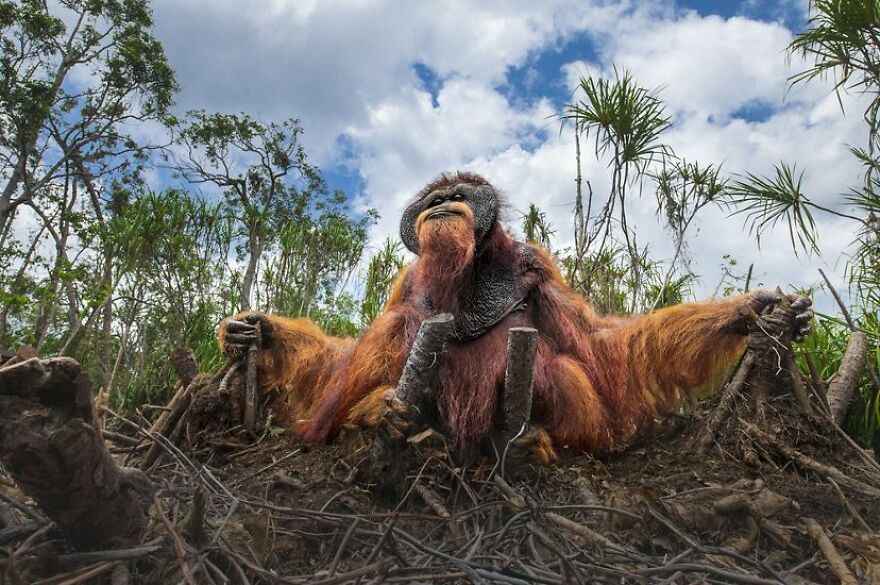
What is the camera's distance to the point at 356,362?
129 inches

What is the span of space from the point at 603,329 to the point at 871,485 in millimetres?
1383

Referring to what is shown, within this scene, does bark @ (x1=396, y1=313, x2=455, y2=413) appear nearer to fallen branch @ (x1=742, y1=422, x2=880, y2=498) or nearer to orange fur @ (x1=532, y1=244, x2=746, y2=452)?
orange fur @ (x1=532, y1=244, x2=746, y2=452)

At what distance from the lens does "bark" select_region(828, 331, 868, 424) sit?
320 centimetres

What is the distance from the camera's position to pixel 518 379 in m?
2.56

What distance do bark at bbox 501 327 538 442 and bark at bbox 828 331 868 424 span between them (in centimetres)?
169

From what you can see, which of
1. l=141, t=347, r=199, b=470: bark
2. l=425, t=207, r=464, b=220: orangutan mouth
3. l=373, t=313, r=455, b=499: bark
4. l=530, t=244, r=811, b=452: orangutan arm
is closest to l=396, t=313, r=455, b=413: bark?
l=373, t=313, r=455, b=499: bark

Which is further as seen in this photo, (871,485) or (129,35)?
(129,35)

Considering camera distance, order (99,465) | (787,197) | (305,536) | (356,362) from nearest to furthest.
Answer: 1. (99,465)
2. (305,536)
3. (356,362)
4. (787,197)

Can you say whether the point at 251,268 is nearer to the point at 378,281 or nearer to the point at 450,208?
the point at 378,281

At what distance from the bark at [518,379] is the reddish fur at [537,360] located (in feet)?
0.63

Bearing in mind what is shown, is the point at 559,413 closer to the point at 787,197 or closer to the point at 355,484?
the point at 355,484

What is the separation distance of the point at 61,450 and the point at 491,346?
2.19m

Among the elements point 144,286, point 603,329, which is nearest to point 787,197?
point 603,329

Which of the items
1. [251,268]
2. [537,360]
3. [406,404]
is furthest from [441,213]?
[251,268]
